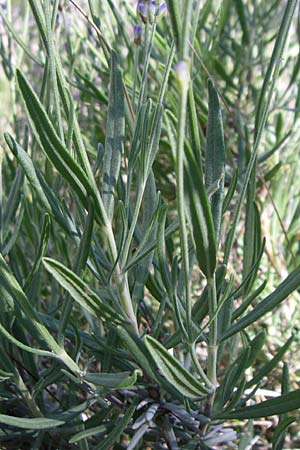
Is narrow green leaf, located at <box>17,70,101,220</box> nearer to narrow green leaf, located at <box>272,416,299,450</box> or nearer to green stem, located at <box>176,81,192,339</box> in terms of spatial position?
green stem, located at <box>176,81,192,339</box>

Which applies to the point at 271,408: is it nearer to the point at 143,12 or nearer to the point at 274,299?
the point at 274,299

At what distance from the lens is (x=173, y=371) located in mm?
492

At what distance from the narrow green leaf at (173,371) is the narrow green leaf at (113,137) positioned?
0.45ft

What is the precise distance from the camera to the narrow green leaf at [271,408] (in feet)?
1.62

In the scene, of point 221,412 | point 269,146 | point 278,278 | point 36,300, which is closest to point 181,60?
point 221,412

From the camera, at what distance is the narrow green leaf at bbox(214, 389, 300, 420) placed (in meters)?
0.49

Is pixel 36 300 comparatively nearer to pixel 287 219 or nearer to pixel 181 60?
pixel 181 60

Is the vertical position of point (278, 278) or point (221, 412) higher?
point (278, 278)

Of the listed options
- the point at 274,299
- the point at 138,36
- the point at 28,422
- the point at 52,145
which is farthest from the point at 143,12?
A: the point at 28,422

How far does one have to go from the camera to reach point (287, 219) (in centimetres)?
115

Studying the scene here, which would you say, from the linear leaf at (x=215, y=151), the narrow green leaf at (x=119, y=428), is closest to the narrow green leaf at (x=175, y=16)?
the linear leaf at (x=215, y=151)

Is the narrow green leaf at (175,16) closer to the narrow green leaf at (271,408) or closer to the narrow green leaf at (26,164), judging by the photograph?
the narrow green leaf at (26,164)

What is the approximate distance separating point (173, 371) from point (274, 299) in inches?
4.0

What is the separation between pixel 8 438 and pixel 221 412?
0.78 ft
